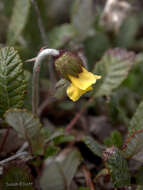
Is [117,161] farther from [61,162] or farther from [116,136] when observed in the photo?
[61,162]

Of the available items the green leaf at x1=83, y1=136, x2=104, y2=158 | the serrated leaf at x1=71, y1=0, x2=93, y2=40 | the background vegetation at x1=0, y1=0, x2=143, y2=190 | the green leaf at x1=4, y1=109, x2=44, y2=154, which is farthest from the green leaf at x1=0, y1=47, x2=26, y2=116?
the serrated leaf at x1=71, y1=0, x2=93, y2=40

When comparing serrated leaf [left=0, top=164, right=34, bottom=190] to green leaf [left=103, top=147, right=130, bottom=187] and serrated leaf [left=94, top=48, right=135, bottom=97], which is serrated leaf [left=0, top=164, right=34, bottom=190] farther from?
serrated leaf [left=94, top=48, right=135, bottom=97]

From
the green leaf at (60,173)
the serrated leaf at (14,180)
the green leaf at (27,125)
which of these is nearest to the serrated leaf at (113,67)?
the green leaf at (60,173)

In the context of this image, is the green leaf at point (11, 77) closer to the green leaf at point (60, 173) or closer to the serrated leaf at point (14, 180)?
the serrated leaf at point (14, 180)

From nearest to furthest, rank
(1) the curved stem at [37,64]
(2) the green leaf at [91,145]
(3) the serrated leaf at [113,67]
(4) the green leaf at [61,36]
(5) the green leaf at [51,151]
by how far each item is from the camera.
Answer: (1) the curved stem at [37,64]
(2) the green leaf at [91,145]
(5) the green leaf at [51,151]
(3) the serrated leaf at [113,67]
(4) the green leaf at [61,36]

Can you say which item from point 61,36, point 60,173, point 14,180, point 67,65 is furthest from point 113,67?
point 14,180

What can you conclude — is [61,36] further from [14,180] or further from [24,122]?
[14,180]

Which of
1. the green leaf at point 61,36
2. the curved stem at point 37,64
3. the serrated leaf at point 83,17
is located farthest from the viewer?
the serrated leaf at point 83,17
